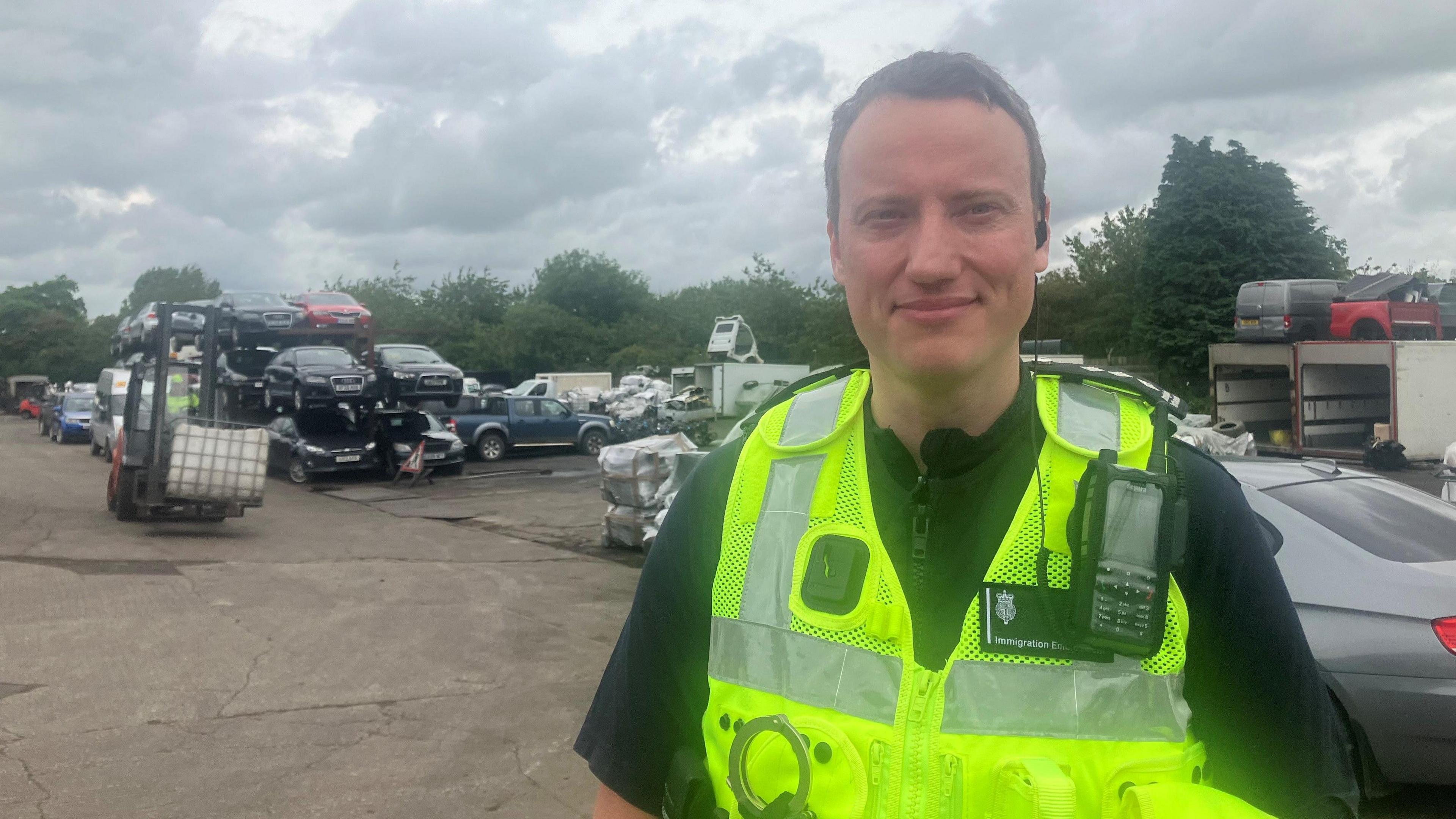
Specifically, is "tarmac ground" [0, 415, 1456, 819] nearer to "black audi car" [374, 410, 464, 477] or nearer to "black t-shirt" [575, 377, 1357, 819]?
"black t-shirt" [575, 377, 1357, 819]

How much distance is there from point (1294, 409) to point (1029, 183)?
2020 centimetres

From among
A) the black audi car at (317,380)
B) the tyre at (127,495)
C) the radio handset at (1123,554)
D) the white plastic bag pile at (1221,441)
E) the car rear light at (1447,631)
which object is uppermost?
the black audi car at (317,380)

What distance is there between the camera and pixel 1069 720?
1390mm

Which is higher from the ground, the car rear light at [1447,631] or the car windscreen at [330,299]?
the car windscreen at [330,299]

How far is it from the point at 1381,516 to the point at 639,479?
28.3 feet

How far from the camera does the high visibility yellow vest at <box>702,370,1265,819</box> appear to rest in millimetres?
1368

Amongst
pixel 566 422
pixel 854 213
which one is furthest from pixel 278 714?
pixel 566 422

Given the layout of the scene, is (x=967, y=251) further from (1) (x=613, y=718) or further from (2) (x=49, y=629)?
(2) (x=49, y=629)

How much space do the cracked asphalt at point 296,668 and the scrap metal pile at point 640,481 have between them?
42cm

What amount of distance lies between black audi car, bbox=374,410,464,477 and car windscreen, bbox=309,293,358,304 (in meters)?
4.79

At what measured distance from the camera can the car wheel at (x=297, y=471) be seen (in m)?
22.2

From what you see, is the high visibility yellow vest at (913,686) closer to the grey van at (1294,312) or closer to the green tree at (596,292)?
the grey van at (1294,312)

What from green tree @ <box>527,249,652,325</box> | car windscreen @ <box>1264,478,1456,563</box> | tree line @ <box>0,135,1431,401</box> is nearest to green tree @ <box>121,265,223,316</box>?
tree line @ <box>0,135,1431,401</box>

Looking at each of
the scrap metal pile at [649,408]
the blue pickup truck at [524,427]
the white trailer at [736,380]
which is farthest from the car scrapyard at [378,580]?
the white trailer at [736,380]
